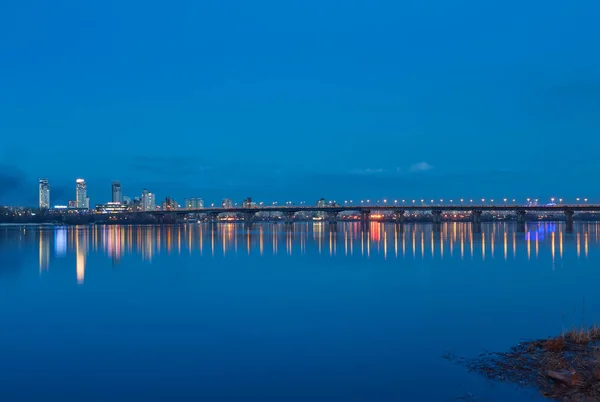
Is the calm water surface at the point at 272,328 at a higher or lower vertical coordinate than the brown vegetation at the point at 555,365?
lower

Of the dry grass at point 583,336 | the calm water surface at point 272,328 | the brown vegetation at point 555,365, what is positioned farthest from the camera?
the dry grass at point 583,336

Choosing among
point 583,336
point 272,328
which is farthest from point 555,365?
point 272,328

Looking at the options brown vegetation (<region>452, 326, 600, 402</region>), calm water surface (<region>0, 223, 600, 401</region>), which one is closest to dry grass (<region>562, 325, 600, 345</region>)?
brown vegetation (<region>452, 326, 600, 402</region>)

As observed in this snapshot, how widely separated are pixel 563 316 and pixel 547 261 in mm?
28141

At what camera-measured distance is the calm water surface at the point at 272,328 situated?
43.6 feet

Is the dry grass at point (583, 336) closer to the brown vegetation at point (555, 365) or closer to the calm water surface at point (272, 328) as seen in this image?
the brown vegetation at point (555, 365)

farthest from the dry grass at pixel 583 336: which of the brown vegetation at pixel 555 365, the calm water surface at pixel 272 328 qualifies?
the calm water surface at pixel 272 328

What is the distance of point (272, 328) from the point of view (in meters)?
20.2

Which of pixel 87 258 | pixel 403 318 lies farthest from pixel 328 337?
pixel 87 258

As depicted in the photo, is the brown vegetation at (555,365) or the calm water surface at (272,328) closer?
the brown vegetation at (555,365)

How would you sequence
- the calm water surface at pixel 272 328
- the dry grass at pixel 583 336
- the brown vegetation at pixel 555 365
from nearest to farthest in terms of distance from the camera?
the brown vegetation at pixel 555 365 → the calm water surface at pixel 272 328 → the dry grass at pixel 583 336

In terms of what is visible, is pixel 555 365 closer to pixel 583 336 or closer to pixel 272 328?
pixel 583 336

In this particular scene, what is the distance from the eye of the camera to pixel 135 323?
68.9 ft

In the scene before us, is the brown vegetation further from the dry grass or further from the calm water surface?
Result: the calm water surface
